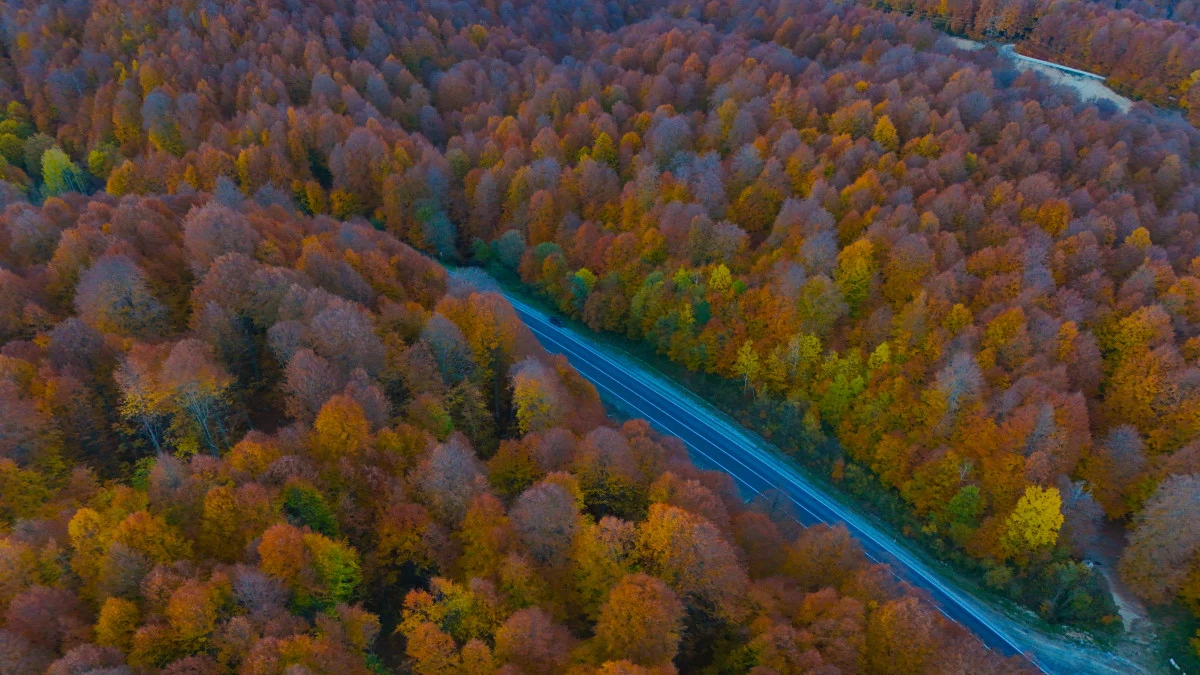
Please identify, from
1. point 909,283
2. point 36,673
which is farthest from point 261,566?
point 909,283

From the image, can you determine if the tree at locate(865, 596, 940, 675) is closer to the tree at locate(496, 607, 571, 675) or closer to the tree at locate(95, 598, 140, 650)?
the tree at locate(496, 607, 571, 675)

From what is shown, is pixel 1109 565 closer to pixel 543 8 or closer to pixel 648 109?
pixel 648 109

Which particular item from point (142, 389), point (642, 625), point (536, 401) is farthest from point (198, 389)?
point (642, 625)

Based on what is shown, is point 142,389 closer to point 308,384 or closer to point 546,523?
point 308,384

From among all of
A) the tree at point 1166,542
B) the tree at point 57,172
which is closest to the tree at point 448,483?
the tree at point 1166,542

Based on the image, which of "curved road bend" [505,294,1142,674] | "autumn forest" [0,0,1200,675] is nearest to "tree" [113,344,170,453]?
"autumn forest" [0,0,1200,675]

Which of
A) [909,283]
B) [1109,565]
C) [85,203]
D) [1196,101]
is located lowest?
[1109,565]
